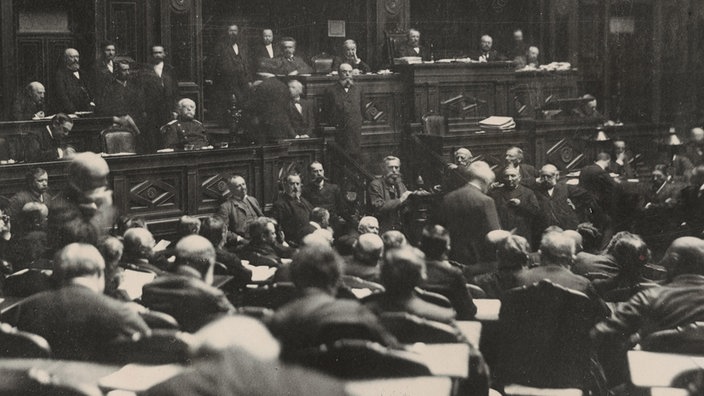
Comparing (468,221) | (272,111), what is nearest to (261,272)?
(468,221)

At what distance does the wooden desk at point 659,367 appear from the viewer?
13.8ft

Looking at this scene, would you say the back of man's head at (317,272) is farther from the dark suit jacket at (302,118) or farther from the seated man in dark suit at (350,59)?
the seated man in dark suit at (350,59)

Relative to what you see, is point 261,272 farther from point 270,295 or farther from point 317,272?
point 317,272

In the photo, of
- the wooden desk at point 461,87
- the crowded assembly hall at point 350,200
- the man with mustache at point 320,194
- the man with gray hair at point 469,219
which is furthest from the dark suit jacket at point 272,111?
the man with gray hair at point 469,219

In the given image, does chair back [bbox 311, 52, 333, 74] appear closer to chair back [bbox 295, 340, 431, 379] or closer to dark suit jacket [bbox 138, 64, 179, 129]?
dark suit jacket [bbox 138, 64, 179, 129]

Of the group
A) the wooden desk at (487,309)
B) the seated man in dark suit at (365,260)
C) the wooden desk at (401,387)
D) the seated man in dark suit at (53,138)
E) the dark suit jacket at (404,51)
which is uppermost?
the dark suit jacket at (404,51)

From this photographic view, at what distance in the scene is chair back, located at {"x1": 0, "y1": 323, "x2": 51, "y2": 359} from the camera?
3.87 meters

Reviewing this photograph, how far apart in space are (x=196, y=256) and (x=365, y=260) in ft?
3.77

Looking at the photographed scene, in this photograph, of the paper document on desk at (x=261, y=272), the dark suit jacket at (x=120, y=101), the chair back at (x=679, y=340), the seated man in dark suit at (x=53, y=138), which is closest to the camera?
the chair back at (x=679, y=340)

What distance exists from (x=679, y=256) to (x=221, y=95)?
8.22 m

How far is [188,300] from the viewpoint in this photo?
177 inches

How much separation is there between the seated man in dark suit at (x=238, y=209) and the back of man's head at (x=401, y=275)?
3803 millimetres

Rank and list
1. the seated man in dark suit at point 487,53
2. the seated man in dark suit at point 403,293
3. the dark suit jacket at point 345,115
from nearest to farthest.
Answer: the seated man in dark suit at point 403,293 → the dark suit jacket at point 345,115 → the seated man in dark suit at point 487,53

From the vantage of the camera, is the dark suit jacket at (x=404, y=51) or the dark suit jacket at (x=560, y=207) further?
the dark suit jacket at (x=404, y=51)
